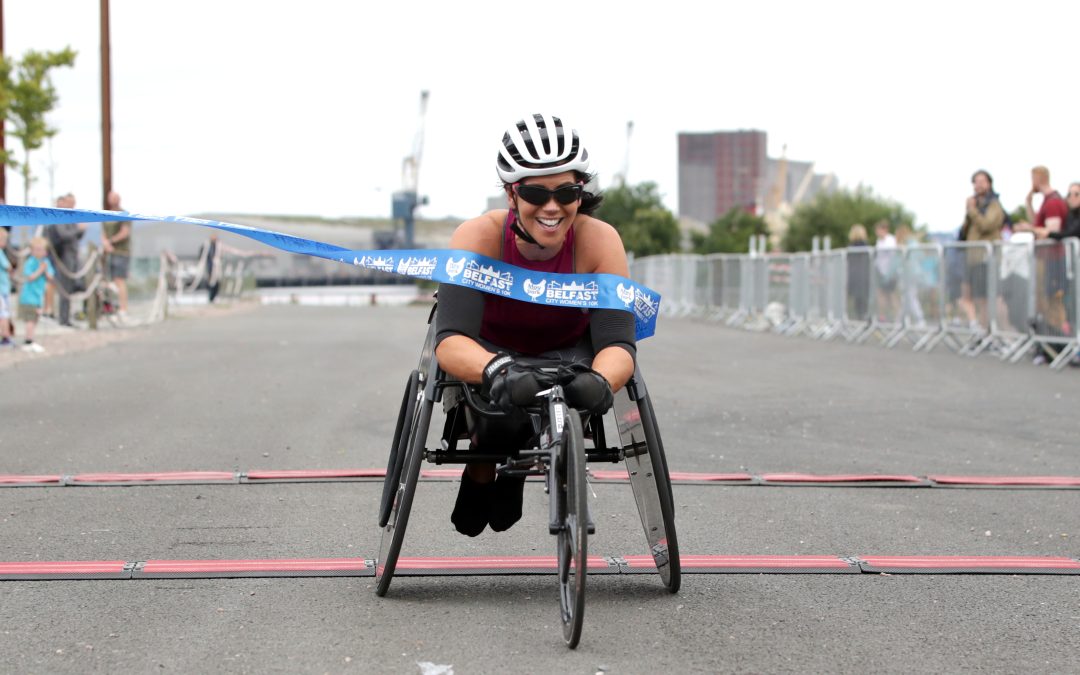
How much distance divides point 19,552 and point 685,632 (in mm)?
2919

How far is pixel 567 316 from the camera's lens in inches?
214

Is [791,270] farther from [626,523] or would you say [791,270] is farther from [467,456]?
[467,456]

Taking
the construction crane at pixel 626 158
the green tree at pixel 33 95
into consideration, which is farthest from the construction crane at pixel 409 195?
the green tree at pixel 33 95

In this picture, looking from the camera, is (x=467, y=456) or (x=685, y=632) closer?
(x=685, y=632)

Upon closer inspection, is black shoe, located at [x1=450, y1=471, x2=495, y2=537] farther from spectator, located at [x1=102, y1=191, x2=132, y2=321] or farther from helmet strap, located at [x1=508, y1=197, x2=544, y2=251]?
spectator, located at [x1=102, y1=191, x2=132, y2=321]

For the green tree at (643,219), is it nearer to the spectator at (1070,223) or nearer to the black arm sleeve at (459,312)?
the spectator at (1070,223)

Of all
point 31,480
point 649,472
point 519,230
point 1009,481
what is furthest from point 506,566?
point 1009,481

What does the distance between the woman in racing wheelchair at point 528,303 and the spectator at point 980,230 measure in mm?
15078

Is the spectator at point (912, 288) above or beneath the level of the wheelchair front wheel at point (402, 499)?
above

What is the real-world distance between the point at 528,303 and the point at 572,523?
104 centimetres

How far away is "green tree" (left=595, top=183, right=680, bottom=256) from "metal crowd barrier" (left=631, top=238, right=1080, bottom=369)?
89.1 metres

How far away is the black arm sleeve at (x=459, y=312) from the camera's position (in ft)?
17.3

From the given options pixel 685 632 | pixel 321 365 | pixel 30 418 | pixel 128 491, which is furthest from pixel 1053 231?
pixel 685 632

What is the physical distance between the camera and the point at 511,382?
491cm
